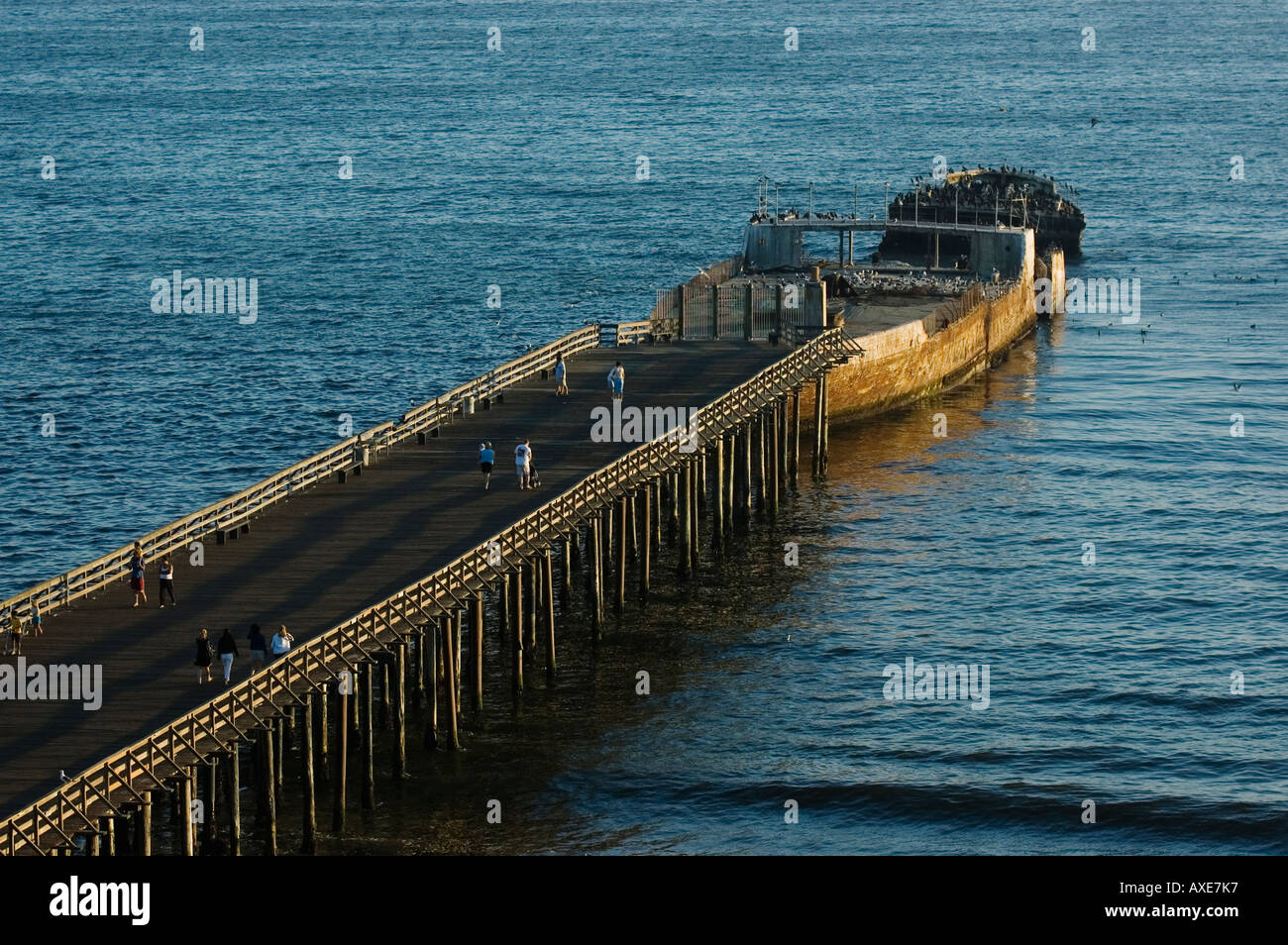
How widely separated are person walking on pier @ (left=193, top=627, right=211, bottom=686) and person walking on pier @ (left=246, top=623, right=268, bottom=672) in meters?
0.92

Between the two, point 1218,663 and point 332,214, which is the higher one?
point 332,214

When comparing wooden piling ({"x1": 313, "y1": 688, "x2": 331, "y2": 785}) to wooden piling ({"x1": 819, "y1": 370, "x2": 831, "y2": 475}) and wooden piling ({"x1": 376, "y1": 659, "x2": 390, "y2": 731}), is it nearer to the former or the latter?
wooden piling ({"x1": 376, "y1": 659, "x2": 390, "y2": 731})

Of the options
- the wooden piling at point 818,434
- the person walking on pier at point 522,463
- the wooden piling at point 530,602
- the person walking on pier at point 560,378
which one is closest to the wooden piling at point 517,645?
the wooden piling at point 530,602

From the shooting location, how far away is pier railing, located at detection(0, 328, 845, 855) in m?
44.2

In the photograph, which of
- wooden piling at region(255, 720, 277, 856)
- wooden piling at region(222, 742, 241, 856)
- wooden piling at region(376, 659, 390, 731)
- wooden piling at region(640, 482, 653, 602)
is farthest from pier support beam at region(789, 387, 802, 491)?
wooden piling at region(222, 742, 241, 856)

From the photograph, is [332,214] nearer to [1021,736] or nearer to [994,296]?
[994,296]

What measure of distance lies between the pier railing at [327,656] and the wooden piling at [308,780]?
81 centimetres

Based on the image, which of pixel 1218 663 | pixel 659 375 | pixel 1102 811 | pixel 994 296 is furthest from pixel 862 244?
pixel 1102 811

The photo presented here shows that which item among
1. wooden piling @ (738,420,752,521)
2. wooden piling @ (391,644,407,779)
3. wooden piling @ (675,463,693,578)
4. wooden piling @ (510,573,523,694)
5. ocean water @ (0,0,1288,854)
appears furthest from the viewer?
wooden piling @ (738,420,752,521)

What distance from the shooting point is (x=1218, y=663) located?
218ft

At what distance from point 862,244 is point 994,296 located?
31.6 meters

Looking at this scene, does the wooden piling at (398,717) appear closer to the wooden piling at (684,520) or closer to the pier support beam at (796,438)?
the wooden piling at (684,520)

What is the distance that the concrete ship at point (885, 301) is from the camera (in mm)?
86500

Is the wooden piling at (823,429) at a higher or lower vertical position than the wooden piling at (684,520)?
higher
